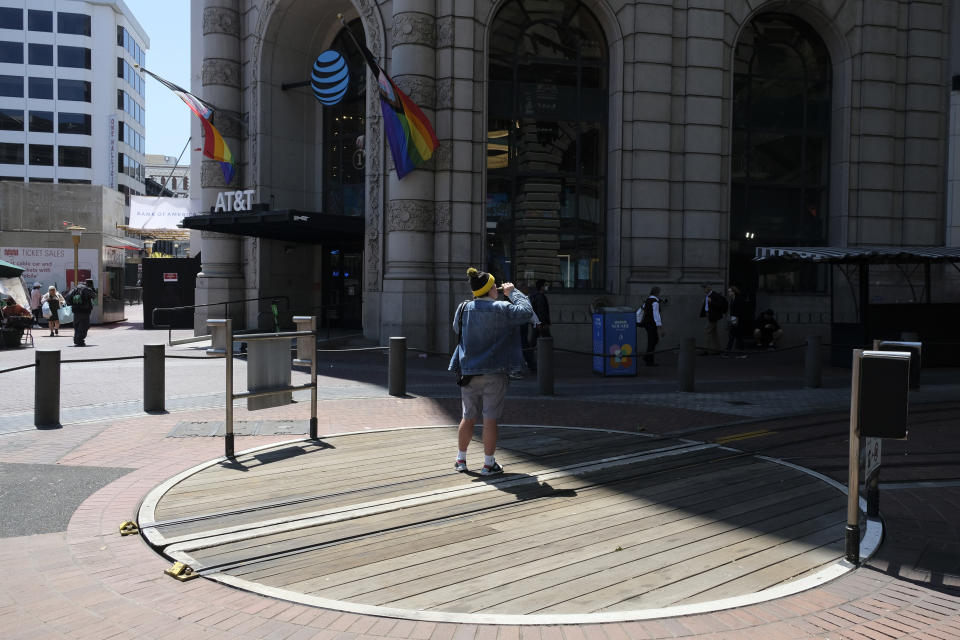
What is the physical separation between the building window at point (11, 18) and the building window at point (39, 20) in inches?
28.2

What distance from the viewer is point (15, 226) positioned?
32469mm

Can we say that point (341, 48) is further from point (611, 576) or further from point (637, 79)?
point (611, 576)

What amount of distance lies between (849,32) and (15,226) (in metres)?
32.4

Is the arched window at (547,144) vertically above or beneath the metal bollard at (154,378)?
above

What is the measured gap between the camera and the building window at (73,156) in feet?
234

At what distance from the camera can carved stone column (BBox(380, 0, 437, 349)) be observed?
61.6 ft

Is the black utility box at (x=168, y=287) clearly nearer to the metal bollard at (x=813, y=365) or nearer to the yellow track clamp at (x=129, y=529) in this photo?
the metal bollard at (x=813, y=365)

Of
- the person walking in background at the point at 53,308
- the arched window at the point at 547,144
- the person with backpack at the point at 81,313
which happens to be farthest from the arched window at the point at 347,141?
the person walking in background at the point at 53,308

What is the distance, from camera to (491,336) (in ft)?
23.1

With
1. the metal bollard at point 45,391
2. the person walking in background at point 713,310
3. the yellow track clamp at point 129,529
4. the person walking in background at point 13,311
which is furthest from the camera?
the person walking in background at point 13,311

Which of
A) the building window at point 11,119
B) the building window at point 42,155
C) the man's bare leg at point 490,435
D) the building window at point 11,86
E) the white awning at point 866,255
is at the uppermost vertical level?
the building window at point 11,86

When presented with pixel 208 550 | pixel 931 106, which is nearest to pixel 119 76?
pixel 931 106

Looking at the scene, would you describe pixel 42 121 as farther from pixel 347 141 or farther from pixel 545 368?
pixel 545 368

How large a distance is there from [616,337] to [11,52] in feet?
247
